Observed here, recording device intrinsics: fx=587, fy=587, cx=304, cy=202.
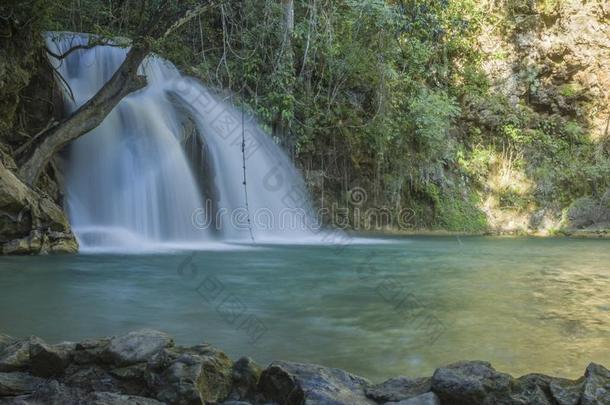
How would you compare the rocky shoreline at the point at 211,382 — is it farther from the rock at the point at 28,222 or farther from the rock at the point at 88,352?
the rock at the point at 28,222

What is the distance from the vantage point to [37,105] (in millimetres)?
9438

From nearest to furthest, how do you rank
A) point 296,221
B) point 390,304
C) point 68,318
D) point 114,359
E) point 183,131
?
point 114,359, point 68,318, point 390,304, point 183,131, point 296,221

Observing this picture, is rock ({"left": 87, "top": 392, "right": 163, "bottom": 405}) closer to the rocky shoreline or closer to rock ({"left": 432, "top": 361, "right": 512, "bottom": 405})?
the rocky shoreline

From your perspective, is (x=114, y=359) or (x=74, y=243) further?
(x=74, y=243)

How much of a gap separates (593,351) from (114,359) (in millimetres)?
2549

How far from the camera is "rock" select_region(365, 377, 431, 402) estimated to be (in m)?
2.20

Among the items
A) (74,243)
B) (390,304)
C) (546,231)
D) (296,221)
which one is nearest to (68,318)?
(390,304)

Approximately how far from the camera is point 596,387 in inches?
83.8

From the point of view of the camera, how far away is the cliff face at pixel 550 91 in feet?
47.8

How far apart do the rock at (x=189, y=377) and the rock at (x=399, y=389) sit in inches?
22.5

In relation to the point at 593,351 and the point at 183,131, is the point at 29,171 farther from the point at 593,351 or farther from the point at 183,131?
the point at 593,351

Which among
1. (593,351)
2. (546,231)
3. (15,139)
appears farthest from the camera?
(546,231)

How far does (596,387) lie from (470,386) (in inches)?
17.9

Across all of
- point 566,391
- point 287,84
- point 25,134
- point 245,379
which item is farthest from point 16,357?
point 287,84
